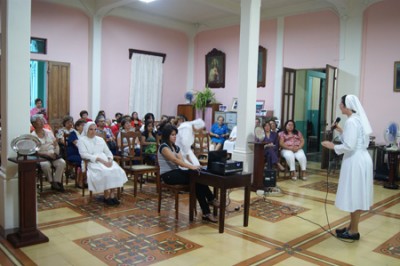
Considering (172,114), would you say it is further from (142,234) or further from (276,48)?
(142,234)

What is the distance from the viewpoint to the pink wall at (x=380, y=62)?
837cm

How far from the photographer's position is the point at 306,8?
973 cm

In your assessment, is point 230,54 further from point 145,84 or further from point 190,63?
point 145,84

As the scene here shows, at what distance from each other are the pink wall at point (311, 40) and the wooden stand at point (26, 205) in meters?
7.70

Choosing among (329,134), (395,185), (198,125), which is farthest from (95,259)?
(329,134)

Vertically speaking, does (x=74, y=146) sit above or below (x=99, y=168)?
above

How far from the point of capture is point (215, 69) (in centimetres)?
1202

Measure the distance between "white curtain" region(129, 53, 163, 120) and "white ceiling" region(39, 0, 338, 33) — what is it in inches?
46.9

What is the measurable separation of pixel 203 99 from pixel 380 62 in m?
5.06

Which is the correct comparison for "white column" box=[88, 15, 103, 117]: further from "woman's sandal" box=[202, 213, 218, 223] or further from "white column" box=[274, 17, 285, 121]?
"woman's sandal" box=[202, 213, 218, 223]

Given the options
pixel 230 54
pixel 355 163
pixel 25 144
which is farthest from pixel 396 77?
pixel 25 144

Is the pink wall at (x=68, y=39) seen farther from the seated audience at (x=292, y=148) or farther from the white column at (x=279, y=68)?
the seated audience at (x=292, y=148)

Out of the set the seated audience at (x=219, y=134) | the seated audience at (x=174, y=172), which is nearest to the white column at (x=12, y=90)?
the seated audience at (x=174, y=172)

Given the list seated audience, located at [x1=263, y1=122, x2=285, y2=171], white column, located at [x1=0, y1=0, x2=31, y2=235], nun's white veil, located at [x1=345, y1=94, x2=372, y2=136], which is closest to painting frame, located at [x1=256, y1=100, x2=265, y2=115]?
seated audience, located at [x1=263, y1=122, x2=285, y2=171]
